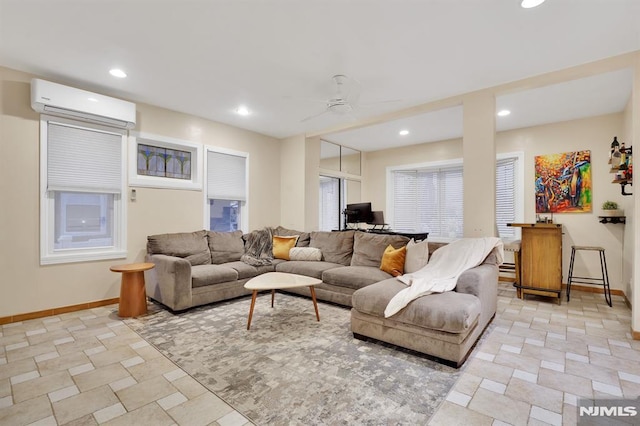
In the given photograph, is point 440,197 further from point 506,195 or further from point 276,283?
point 276,283

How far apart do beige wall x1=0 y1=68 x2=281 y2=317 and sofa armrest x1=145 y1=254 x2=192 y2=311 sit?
796 millimetres

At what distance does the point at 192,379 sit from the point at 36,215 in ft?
9.46

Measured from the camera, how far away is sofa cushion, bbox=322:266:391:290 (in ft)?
11.7

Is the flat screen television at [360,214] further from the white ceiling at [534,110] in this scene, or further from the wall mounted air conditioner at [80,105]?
the wall mounted air conditioner at [80,105]

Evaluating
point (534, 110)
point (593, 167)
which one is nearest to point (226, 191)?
point (534, 110)

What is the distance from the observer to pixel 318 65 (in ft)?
10.3

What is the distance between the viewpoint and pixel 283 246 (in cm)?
490

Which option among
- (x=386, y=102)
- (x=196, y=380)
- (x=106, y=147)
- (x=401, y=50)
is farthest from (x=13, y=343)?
(x=386, y=102)

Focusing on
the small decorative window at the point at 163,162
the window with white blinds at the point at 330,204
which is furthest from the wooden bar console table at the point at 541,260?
the small decorative window at the point at 163,162

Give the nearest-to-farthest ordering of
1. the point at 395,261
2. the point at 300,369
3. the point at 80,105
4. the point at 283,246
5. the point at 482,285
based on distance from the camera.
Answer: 1. the point at 300,369
2. the point at 482,285
3. the point at 80,105
4. the point at 395,261
5. the point at 283,246

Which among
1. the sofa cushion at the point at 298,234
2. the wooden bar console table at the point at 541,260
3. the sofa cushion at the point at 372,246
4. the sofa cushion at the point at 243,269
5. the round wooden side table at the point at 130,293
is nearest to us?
the round wooden side table at the point at 130,293

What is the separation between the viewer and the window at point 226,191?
5023 millimetres

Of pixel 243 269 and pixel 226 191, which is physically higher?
pixel 226 191

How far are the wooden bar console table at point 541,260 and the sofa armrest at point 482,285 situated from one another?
1.31m
